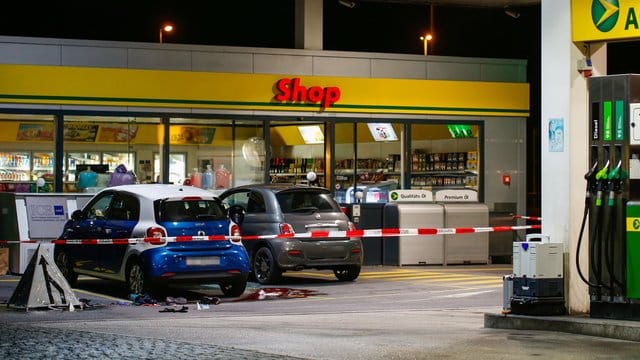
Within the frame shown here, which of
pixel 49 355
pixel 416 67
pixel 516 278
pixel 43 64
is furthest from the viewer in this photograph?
pixel 416 67

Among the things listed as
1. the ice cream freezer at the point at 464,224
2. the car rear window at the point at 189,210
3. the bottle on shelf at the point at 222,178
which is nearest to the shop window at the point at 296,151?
the bottle on shelf at the point at 222,178

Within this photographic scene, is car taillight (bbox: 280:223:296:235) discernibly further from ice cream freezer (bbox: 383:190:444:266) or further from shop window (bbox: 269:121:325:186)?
shop window (bbox: 269:121:325:186)

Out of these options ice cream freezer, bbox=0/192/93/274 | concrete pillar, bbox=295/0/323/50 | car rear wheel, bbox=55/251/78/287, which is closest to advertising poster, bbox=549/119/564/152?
car rear wheel, bbox=55/251/78/287

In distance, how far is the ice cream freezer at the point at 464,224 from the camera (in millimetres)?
23984

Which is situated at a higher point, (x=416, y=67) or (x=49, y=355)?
(x=416, y=67)

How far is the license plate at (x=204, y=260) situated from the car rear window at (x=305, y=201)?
3.08 m

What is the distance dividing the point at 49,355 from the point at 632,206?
19.7 ft

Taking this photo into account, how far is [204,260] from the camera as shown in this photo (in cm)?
1625

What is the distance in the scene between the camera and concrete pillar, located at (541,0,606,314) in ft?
41.8

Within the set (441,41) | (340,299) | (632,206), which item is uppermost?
(441,41)

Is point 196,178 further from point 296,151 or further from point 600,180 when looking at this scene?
point 600,180

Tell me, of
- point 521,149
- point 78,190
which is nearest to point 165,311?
point 78,190

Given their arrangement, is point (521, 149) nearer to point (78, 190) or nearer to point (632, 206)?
point (78, 190)

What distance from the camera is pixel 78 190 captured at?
2427 cm
